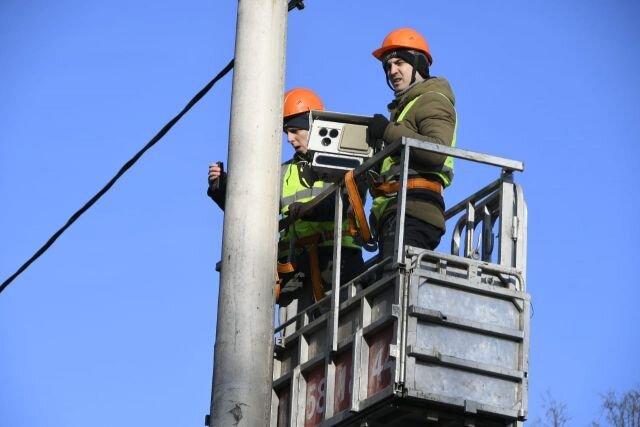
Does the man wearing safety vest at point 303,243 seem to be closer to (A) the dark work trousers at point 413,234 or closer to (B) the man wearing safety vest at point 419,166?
(B) the man wearing safety vest at point 419,166

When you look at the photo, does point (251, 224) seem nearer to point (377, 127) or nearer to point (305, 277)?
point (377, 127)

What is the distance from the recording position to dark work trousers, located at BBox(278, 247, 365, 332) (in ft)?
40.4

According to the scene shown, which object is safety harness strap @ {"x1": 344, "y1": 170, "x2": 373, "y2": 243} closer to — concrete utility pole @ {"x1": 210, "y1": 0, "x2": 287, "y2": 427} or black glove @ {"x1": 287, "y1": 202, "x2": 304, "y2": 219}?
black glove @ {"x1": 287, "y1": 202, "x2": 304, "y2": 219}

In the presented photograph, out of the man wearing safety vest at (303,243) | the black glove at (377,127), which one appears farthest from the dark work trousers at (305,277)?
the black glove at (377,127)

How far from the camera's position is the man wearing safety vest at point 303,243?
12.3 meters

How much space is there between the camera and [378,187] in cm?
1111

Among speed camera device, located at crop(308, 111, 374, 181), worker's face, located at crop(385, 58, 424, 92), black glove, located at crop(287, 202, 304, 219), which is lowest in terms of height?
black glove, located at crop(287, 202, 304, 219)

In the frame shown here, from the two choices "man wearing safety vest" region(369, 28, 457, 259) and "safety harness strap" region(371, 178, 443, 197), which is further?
"safety harness strap" region(371, 178, 443, 197)

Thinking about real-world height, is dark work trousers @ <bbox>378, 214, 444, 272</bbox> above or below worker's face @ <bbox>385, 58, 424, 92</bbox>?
below

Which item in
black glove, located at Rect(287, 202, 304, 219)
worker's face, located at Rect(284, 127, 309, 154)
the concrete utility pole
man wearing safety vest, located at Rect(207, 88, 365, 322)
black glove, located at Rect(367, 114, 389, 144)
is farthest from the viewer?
worker's face, located at Rect(284, 127, 309, 154)

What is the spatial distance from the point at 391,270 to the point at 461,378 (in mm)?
851

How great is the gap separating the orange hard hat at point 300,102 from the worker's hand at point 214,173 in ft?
3.48

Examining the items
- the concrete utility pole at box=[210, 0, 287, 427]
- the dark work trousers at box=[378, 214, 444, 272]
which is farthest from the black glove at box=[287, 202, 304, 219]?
the concrete utility pole at box=[210, 0, 287, 427]

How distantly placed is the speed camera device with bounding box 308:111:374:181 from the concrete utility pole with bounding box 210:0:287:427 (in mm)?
1732
